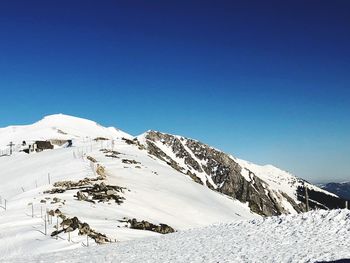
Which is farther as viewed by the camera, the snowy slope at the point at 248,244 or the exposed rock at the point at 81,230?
the exposed rock at the point at 81,230

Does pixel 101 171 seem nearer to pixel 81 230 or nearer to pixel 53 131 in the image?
pixel 81 230

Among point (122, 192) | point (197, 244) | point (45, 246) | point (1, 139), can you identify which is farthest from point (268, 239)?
point (1, 139)

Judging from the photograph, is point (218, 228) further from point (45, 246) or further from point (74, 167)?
point (74, 167)

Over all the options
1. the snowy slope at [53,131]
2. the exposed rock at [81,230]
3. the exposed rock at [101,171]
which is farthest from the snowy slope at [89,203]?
the snowy slope at [53,131]

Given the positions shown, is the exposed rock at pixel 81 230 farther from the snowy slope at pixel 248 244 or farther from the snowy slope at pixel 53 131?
the snowy slope at pixel 53 131

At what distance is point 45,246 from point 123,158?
53109 millimetres

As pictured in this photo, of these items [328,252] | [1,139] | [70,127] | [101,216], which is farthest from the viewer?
[70,127]

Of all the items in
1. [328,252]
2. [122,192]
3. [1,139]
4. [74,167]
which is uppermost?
[1,139]

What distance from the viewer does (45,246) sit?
28391 millimetres

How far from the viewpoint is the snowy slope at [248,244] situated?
60.8ft

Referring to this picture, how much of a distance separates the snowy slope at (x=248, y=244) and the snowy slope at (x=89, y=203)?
4918 millimetres

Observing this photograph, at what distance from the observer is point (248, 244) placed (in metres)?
20.9

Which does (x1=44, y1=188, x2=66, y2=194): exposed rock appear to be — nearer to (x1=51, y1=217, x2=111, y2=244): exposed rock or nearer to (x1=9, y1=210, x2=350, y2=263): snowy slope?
(x1=51, y1=217, x2=111, y2=244): exposed rock

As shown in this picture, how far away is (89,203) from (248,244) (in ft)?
85.7
